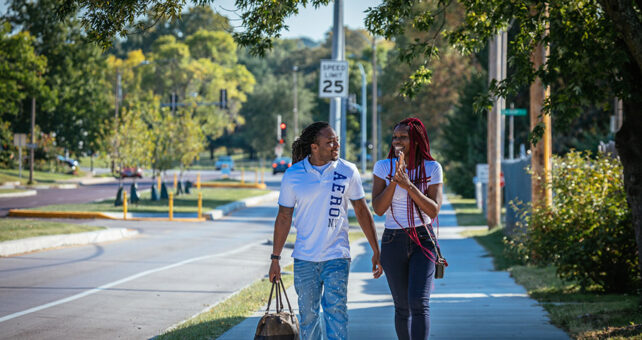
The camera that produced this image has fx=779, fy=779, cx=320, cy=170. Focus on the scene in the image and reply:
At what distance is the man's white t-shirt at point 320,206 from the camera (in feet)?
17.9

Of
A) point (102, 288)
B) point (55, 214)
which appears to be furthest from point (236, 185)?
point (102, 288)

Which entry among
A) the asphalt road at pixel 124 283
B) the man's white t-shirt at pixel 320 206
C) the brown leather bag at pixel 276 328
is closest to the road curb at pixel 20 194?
the asphalt road at pixel 124 283

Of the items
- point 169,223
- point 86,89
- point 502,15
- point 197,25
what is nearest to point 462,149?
point 169,223

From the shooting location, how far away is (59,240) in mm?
17516

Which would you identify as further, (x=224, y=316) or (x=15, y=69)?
(x=15, y=69)

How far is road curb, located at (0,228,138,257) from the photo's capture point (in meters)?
15.7

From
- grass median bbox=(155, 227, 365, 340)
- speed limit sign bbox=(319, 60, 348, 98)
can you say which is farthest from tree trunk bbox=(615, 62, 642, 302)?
speed limit sign bbox=(319, 60, 348, 98)

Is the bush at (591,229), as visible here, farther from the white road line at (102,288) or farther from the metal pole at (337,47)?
the metal pole at (337,47)

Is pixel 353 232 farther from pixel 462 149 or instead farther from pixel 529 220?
pixel 462 149

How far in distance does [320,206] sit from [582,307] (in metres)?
4.74

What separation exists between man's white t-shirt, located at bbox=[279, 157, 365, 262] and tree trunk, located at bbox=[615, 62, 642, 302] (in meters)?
3.55

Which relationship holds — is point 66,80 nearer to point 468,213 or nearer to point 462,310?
point 468,213

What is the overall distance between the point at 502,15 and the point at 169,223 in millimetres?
17281

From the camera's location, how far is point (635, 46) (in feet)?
22.3
